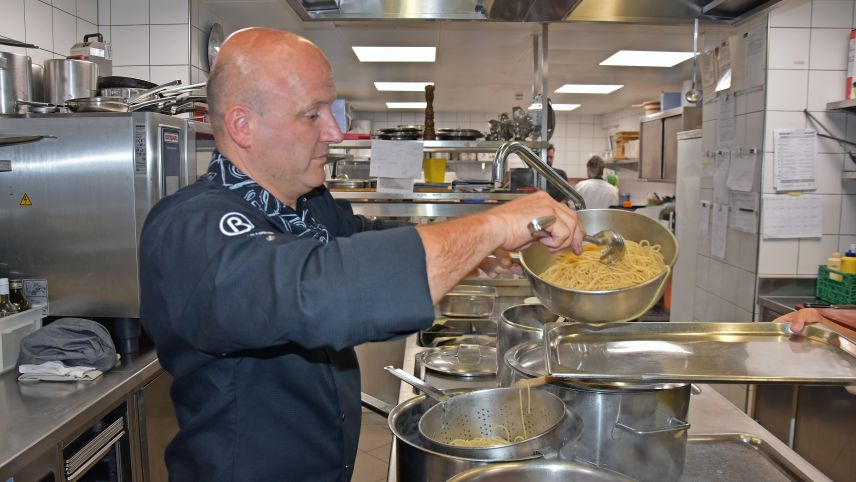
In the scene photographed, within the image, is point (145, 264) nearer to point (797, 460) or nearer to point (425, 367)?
point (425, 367)

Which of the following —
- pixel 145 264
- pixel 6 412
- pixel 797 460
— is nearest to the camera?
pixel 145 264

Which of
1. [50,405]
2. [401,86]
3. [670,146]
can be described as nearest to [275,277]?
[50,405]

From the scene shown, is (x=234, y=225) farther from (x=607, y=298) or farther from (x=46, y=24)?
(x=46, y=24)

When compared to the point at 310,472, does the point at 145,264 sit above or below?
above

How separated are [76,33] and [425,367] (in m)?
3.32

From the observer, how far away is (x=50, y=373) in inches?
90.0

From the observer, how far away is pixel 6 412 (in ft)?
6.58

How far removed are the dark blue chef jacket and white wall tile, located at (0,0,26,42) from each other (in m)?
2.61

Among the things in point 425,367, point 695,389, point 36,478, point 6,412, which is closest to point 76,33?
point 6,412

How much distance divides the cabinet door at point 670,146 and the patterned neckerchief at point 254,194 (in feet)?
19.0

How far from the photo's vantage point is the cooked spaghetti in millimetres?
1423

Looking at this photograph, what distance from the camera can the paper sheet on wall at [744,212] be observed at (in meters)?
3.88

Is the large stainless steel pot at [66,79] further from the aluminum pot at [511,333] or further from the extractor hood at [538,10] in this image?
the aluminum pot at [511,333]

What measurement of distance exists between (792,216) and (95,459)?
376 centimetres
